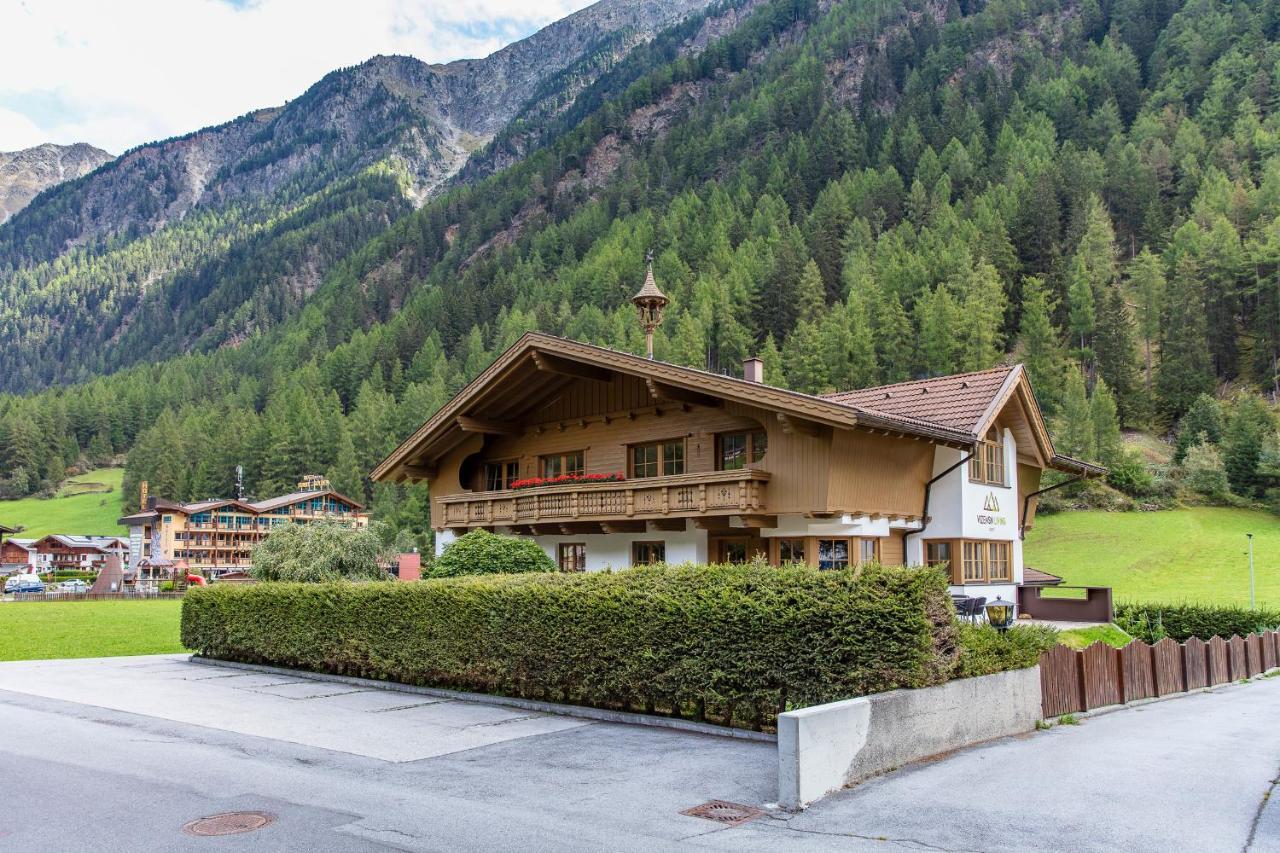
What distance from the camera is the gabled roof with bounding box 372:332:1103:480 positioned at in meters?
21.7

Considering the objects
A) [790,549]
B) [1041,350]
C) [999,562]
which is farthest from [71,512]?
[999,562]

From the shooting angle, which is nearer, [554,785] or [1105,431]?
[554,785]

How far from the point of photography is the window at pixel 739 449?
24078mm

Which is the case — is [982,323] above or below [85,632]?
above

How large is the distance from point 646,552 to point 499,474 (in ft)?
22.1

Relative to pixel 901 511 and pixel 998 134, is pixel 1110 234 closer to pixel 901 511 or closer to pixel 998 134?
pixel 998 134

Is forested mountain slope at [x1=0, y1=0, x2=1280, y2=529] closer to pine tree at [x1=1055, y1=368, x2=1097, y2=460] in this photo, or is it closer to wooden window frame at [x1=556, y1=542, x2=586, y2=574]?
pine tree at [x1=1055, y1=368, x2=1097, y2=460]

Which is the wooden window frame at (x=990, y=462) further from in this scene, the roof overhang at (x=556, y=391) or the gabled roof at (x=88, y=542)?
the gabled roof at (x=88, y=542)

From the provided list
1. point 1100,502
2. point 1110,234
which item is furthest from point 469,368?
point 1100,502

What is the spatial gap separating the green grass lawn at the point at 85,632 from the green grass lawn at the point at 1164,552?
37305mm

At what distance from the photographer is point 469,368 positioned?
132 metres

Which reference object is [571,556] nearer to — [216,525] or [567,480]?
[567,480]

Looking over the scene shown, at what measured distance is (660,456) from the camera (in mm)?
26203

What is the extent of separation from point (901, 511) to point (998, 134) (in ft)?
427
